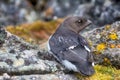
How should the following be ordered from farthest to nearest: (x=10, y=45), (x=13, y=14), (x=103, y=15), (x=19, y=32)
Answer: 1. (x=13, y=14)
2. (x=103, y=15)
3. (x=19, y=32)
4. (x=10, y=45)

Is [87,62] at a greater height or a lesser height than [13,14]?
lesser

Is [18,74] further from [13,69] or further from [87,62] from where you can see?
[87,62]

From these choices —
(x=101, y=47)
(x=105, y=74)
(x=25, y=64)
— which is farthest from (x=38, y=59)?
(x=101, y=47)

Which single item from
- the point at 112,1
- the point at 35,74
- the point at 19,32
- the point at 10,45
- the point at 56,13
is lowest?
the point at 35,74

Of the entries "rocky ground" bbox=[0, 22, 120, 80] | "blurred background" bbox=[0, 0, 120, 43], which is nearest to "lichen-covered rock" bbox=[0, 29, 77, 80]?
"rocky ground" bbox=[0, 22, 120, 80]

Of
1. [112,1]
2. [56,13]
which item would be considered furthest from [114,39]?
[56,13]

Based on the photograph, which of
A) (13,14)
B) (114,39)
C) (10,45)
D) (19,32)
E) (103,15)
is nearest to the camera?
(10,45)

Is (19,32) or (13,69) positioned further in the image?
(19,32)
